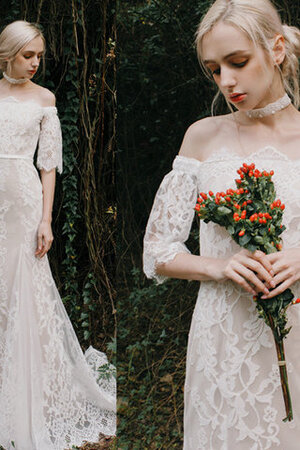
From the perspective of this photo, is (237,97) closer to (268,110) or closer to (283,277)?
(268,110)

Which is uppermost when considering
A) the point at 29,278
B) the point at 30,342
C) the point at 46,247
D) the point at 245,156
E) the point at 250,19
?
the point at 250,19

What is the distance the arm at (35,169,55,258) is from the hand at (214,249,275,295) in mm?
1459

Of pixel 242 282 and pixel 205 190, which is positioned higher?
pixel 205 190

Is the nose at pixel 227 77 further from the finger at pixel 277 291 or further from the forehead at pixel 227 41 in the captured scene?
the finger at pixel 277 291

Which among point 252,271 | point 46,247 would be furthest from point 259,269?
point 46,247

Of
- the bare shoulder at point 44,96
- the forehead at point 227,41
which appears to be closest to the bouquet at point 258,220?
the forehead at point 227,41

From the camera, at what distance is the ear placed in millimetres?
1533

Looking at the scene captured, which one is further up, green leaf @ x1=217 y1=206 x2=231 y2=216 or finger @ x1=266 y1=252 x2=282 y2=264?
green leaf @ x1=217 y1=206 x2=231 y2=216

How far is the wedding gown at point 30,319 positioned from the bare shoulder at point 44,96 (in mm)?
34

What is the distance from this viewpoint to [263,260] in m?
1.27

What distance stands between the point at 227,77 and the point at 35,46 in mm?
1418

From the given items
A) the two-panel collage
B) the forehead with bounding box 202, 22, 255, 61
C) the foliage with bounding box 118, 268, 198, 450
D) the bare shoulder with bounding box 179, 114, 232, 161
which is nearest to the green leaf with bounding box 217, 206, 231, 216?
the bare shoulder with bounding box 179, 114, 232, 161

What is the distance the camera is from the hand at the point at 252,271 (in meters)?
1.25

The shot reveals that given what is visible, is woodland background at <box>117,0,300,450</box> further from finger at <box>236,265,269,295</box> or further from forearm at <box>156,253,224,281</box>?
finger at <box>236,265,269,295</box>
